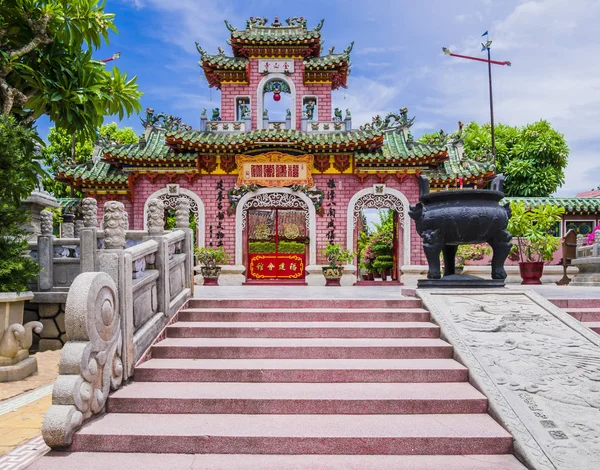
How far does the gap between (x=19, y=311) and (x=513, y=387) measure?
18.5 feet

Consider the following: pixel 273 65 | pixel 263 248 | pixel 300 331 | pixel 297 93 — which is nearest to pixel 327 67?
pixel 297 93

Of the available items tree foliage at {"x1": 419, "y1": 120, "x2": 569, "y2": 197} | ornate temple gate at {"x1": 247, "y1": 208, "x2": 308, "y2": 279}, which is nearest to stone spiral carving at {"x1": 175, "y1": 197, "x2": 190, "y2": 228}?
ornate temple gate at {"x1": 247, "y1": 208, "x2": 308, "y2": 279}

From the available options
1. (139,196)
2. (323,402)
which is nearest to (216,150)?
(139,196)

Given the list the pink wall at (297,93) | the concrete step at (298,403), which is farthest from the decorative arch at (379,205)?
the concrete step at (298,403)

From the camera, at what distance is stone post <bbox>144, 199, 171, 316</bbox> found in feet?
15.8

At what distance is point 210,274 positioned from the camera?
39.0 ft

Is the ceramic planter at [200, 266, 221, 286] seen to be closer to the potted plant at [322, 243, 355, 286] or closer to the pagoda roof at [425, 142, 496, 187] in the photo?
the potted plant at [322, 243, 355, 286]

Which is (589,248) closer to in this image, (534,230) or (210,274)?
(534,230)

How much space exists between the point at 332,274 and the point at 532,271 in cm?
512

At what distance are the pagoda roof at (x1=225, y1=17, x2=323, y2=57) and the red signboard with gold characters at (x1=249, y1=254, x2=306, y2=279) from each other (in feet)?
21.7

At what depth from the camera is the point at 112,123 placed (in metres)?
26.0

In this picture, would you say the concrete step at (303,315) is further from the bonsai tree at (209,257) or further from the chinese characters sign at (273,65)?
the chinese characters sign at (273,65)

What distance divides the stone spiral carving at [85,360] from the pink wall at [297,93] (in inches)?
438

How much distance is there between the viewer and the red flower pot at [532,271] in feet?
35.7
